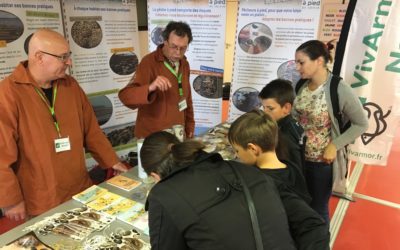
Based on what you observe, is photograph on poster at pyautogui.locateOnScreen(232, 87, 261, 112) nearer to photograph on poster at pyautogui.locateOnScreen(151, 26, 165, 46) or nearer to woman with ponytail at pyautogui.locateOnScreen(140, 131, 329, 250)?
photograph on poster at pyautogui.locateOnScreen(151, 26, 165, 46)

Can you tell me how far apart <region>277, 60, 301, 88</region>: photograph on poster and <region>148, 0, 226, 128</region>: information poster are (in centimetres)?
67

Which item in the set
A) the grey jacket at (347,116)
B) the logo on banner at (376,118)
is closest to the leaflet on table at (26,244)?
the grey jacket at (347,116)

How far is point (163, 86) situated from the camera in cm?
203

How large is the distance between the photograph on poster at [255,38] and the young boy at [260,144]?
1.89 m

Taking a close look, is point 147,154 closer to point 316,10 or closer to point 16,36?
point 16,36

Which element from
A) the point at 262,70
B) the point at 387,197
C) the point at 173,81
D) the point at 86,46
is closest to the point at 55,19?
the point at 86,46

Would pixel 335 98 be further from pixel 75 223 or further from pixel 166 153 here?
pixel 75 223

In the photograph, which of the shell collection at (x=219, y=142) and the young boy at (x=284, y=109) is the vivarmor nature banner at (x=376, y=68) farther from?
the shell collection at (x=219, y=142)

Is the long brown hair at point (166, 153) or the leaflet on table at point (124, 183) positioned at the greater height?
the long brown hair at point (166, 153)

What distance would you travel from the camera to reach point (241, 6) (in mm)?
2990

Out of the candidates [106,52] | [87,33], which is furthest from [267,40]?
[87,33]

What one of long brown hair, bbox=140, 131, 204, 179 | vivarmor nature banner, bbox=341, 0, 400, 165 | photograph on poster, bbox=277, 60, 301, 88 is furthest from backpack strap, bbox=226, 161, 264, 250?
photograph on poster, bbox=277, 60, 301, 88

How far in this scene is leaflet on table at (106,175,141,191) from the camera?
1632mm

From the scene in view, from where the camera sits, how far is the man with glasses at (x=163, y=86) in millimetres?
2094
